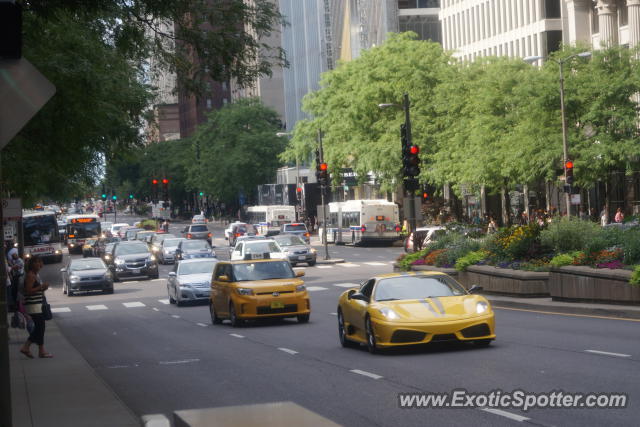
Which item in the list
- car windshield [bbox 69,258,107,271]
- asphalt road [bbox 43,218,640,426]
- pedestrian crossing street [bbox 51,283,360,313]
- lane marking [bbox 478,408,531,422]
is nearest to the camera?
lane marking [bbox 478,408,531,422]

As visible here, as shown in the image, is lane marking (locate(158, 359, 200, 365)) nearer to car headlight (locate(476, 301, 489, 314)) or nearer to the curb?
car headlight (locate(476, 301, 489, 314))

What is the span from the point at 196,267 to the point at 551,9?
45.7 m

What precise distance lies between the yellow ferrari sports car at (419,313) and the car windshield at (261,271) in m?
8.41

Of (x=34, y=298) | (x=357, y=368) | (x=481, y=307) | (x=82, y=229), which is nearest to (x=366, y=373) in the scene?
(x=357, y=368)

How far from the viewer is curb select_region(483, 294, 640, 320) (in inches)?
903

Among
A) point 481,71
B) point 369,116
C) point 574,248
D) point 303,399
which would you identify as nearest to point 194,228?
point 369,116

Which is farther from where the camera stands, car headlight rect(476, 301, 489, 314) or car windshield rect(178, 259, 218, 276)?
car windshield rect(178, 259, 218, 276)

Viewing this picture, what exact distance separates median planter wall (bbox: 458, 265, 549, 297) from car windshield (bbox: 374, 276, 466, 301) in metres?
9.70

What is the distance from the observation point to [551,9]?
3049 inches

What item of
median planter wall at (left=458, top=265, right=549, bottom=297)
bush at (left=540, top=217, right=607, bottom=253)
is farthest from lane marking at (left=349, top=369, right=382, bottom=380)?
median planter wall at (left=458, top=265, right=549, bottom=297)

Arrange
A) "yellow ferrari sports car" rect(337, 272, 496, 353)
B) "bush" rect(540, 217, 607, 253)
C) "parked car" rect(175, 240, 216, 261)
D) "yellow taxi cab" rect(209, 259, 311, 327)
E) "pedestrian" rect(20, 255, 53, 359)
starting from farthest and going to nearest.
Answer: "parked car" rect(175, 240, 216, 261) → "bush" rect(540, 217, 607, 253) → "yellow taxi cab" rect(209, 259, 311, 327) → "pedestrian" rect(20, 255, 53, 359) → "yellow ferrari sports car" rect(337, 272, 496, 353)

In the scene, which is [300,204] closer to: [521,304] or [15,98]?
[521,304]

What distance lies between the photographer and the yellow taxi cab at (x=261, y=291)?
2711 centimetres

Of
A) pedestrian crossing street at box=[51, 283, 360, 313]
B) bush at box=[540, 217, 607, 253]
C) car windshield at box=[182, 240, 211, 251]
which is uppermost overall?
bush at box=[540, 217, 607, 253]
